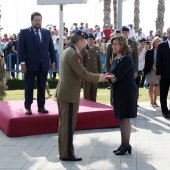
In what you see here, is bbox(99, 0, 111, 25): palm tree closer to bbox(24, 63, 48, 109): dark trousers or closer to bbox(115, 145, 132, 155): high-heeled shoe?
bbox(24, 63, 48, 109): dark trousers

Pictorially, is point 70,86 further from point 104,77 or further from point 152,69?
point 152,69

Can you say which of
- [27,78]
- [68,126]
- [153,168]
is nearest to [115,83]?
[68,126]

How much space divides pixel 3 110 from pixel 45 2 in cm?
293

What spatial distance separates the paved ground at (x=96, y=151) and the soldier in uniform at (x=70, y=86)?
279mm

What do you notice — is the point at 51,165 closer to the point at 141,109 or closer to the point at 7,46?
the point at 141,109

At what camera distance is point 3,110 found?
8.02 m

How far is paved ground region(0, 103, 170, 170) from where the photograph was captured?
557 cm

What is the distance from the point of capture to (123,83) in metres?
5.90

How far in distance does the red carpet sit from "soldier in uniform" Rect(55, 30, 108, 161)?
5.44ft

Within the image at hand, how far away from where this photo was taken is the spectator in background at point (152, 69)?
1009 cm

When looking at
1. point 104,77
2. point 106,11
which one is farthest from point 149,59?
point 106,11

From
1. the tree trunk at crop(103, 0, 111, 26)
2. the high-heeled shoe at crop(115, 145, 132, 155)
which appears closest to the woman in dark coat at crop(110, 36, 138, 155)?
the high-heeled shoe at crop(115, 145, 132, 155)

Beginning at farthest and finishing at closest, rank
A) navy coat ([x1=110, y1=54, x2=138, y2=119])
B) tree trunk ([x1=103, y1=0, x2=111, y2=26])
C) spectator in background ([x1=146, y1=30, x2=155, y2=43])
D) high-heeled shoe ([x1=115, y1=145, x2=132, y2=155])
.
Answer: tree trunk ([x1=103, y1=0, x2=111, y2=26]) → spectator in background ([x1=146, y1=30, x2=155, y2=43]) → high-heeled shoe ([x1=115, y1=145, x2=132, y2=155]) → navy coat ([x1=110, y1=54, x2=138, y2=119])

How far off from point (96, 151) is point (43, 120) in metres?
1.47
